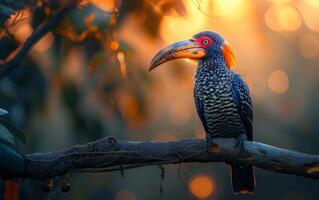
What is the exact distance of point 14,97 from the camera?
446 cm

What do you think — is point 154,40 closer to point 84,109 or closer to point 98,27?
point 98,27

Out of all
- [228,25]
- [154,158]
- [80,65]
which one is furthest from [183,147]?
[228,25]

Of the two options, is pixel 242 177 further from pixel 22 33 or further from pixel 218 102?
pixel 22 33

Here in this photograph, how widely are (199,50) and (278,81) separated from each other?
14.5 ft

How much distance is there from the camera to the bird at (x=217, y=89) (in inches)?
134

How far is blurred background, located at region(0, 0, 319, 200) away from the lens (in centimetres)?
386

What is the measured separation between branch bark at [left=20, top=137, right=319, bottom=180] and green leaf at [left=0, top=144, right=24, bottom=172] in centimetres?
22

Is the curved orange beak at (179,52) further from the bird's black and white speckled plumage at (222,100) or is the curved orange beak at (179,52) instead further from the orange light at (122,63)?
the orange light at (122,63)

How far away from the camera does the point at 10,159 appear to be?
2.60 metres

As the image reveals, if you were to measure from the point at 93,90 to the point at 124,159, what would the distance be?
6.11ft

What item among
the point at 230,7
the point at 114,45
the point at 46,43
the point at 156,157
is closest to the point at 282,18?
the point at 230,7

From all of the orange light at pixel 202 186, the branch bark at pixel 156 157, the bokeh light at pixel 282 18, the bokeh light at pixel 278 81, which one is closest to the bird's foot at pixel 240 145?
the branch bark at pixel 156 157

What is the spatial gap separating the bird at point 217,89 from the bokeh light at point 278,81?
4.16 metres

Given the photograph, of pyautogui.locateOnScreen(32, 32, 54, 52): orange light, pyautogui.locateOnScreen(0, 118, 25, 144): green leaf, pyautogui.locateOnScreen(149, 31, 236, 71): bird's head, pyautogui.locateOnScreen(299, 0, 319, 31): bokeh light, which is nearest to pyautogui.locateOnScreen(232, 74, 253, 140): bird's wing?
pyautogui.locateOnScreen(149, 31, 236, 71): bird's head
